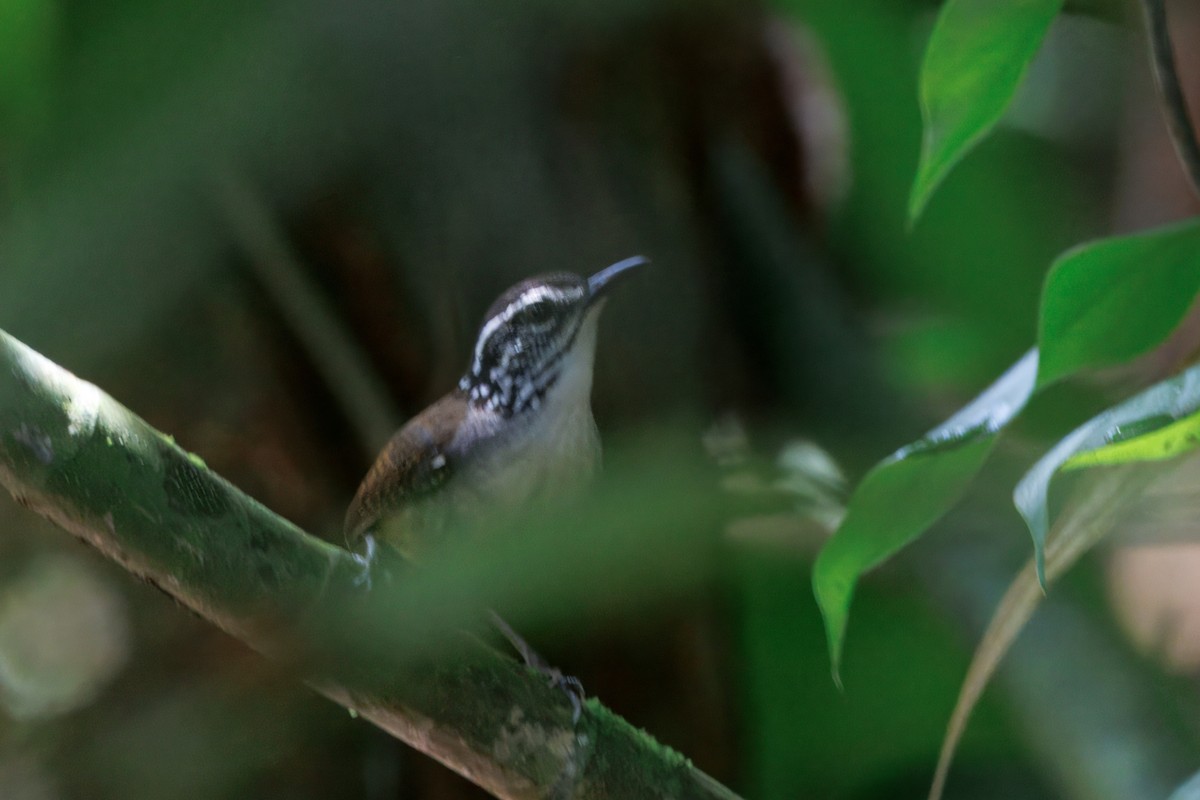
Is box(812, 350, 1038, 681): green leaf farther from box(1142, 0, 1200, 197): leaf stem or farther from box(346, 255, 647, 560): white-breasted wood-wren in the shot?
box(346, 255, 647, 560): white-breasted wood-wren

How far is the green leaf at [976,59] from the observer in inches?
41.3

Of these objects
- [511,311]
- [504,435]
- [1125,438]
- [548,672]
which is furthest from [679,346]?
[1125,438]

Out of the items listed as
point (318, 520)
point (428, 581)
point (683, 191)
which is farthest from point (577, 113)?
point (428, 581)

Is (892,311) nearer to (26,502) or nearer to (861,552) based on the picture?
(861,552)

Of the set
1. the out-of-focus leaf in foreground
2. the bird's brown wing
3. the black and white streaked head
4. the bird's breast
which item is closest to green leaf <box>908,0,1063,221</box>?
the out-of-focus leaf in foreground

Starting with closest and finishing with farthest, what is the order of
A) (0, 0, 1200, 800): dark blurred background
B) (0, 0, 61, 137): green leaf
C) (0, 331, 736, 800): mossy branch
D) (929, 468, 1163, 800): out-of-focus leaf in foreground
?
(0, 0, 61, 137): green leaf < (0, 331, 736, 800): mossy branch < (929, 468, 1163, 800): out-of-focus leaf in foreground < (0, 0, 1200, 800): dark blurred background

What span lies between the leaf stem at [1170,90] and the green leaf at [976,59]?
3.8 inches

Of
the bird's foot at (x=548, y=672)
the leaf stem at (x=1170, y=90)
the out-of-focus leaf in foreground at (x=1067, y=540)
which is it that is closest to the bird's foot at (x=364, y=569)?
the bird's foot at (x=548, y=672)

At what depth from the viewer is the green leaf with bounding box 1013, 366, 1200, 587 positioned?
0.85m

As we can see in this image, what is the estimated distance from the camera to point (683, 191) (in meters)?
2.41

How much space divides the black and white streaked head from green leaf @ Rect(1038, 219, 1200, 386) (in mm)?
564

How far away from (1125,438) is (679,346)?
4.72 feet

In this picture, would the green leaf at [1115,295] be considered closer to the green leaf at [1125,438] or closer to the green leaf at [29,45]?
the green leaf at [1125,438]

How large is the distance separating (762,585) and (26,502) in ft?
4.32
